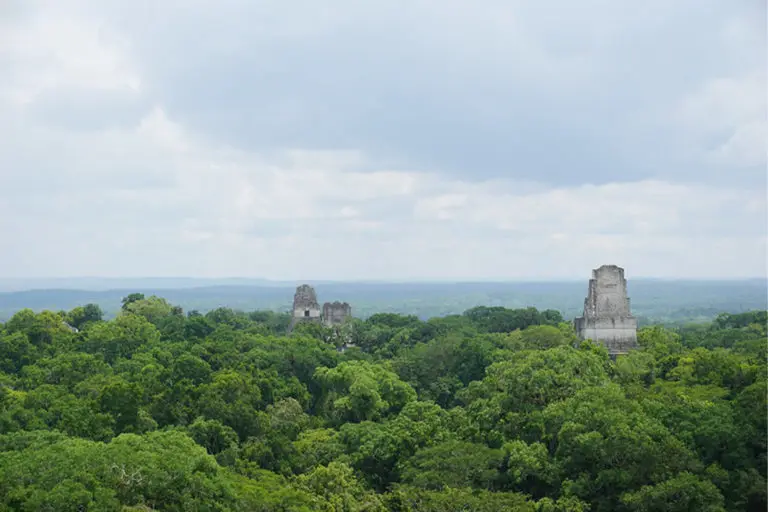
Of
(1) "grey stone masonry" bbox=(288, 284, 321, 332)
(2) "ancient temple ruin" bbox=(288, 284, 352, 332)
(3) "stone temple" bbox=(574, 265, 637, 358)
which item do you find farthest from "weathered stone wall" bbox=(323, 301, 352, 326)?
(3) "stone temple" bbox=(574, 265, 637, 358)

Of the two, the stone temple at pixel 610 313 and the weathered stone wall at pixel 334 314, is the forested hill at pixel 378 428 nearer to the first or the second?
the stone temple at pixel 610 313

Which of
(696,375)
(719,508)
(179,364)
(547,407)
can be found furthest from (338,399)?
(719,508)

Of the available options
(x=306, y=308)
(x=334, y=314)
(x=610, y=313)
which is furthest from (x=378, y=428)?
(x=334, y=314)

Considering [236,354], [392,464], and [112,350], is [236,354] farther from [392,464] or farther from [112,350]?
[392,464]

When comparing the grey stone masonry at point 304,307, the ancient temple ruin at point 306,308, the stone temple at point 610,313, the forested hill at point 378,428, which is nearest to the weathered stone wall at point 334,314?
the ancient temple ruin at point 306,308

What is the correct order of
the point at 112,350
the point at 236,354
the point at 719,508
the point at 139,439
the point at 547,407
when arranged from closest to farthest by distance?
the point at 719,508 → the point at 139,439 → the point at 547,407 → the point at 236,354 → the point at 112,350

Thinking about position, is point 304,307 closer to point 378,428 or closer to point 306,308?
point 306,308
